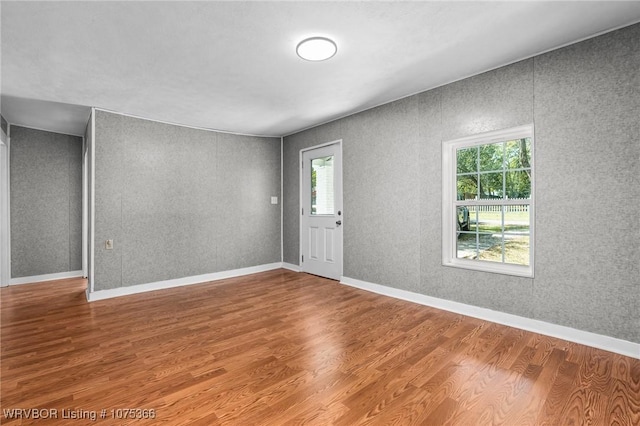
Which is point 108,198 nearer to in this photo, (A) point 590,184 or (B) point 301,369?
(B) point 301,369

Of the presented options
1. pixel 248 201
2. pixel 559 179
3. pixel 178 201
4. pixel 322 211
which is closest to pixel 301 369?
pixel 559 179

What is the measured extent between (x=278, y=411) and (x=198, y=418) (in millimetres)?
431

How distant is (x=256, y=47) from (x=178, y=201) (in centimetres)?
300

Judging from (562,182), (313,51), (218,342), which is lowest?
(218,342)

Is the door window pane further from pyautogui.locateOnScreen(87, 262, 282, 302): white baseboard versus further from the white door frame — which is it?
the white door frame

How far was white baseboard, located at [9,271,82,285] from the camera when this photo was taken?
186 inches

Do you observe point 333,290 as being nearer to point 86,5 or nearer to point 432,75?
point 432,75

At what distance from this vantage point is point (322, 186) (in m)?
5.09

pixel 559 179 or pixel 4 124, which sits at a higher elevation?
pixel 4 124

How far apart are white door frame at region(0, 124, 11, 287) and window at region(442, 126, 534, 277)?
629cm

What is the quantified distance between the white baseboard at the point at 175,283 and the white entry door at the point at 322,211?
0.85m

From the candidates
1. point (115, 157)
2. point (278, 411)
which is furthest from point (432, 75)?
point (115, 157)

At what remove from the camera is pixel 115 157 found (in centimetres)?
408

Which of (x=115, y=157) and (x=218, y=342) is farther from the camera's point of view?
(x=115, y=157)
